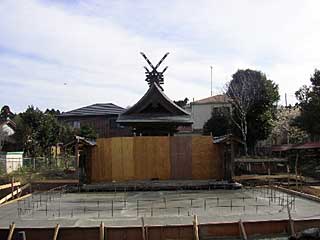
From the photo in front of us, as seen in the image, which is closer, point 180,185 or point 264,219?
point 264,219

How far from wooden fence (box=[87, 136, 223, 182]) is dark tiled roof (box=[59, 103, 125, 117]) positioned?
25835 mm

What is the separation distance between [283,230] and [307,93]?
22.0 m

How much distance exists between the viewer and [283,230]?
10.8 metres

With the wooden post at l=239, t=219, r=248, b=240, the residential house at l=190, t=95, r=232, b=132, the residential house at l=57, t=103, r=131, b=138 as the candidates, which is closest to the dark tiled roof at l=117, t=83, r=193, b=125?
the wooden post at l=239, t=219, r=248, b=240

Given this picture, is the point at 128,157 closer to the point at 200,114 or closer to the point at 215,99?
the point at 200,114

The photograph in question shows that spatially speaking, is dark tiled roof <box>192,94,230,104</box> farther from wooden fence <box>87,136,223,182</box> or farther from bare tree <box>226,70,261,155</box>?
wooden fence <box>87,136,223,182</box>

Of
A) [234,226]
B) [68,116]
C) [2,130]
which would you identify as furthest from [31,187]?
[68,116]

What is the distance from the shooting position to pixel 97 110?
1948 inches

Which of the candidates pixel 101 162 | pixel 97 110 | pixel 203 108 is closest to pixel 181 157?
pixel 101 162

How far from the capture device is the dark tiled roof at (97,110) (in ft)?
159

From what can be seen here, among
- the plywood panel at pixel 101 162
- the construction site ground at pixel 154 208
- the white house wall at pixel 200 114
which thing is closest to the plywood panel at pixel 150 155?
the plywood panel at pixel 101 162

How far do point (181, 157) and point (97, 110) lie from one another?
28676 mm

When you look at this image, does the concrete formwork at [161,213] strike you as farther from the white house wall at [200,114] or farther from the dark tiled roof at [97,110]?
the dark tiled roof at [97,110]

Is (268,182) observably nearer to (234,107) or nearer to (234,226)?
(234,226)
